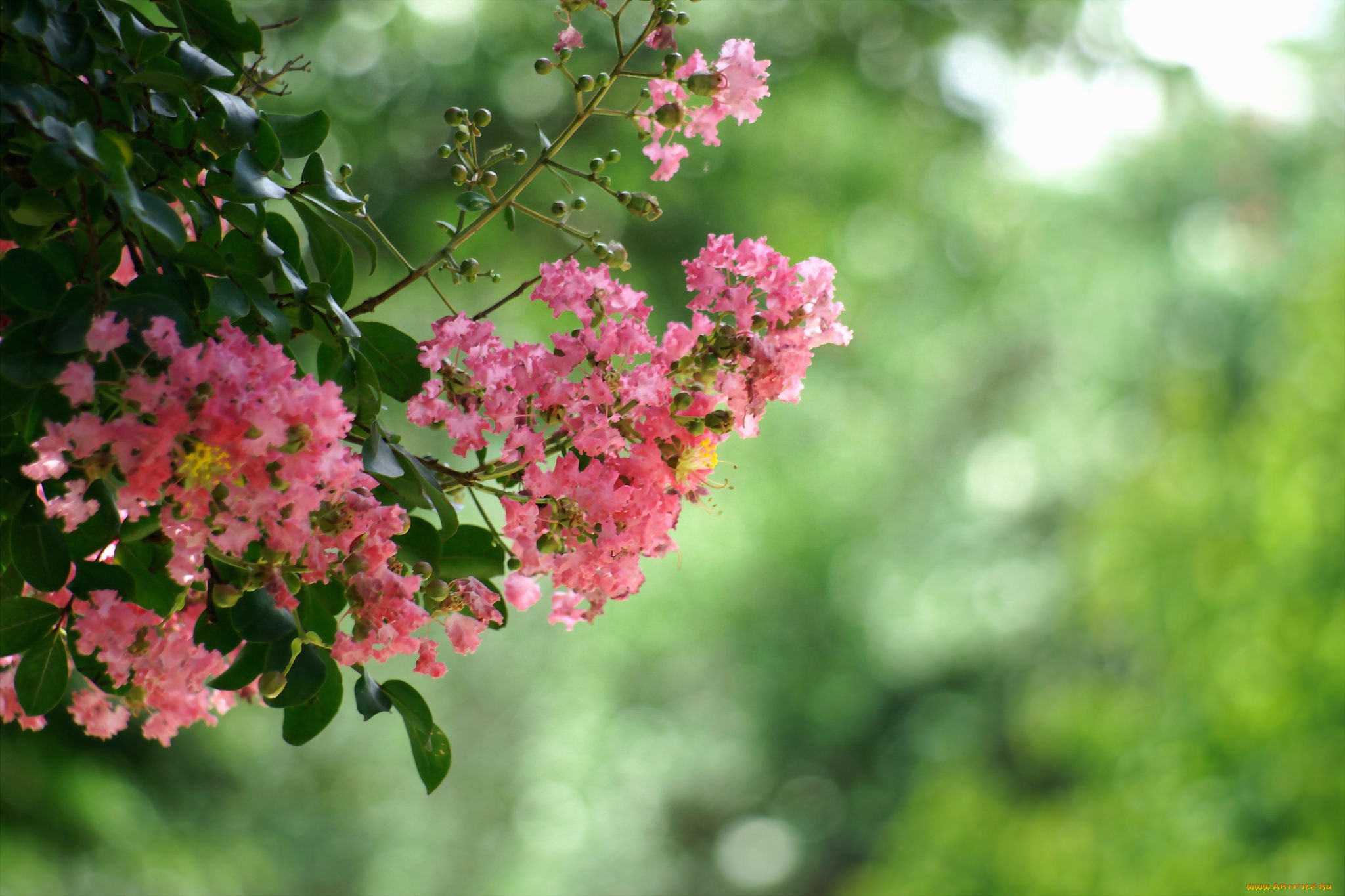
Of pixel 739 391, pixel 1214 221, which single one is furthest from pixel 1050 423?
pixel 739 391

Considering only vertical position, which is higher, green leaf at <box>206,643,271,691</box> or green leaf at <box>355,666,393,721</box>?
green leaf at <box>355,666,393,721</box>

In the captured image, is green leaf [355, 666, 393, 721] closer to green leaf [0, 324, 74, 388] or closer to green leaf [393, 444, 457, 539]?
green leaf [393, 444, 457, 539]

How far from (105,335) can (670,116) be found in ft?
1.08

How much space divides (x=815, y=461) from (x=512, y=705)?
2.01 m

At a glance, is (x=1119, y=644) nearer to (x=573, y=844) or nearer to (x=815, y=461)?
(x=815, y=461)

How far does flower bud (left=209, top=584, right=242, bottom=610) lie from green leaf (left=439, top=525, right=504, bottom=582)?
0.14 metres

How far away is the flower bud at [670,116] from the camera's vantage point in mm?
606

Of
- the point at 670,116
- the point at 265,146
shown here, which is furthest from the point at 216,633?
the point at 670,116

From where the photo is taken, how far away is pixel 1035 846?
253 cm

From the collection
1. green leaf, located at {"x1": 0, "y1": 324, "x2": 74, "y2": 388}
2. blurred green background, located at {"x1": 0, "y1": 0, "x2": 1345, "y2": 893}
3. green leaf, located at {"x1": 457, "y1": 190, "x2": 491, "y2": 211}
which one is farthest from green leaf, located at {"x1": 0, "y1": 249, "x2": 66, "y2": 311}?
blurred green background, located at {"x1": 0, "y1": 0, "x2": 1345, "y2": 893}

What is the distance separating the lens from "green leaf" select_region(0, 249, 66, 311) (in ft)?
1.43

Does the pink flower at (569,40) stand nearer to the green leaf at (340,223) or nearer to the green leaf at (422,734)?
the green leaf at (340,223)

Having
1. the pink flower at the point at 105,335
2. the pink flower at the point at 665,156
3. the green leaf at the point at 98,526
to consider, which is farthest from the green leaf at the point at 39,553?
the pink flower at the point at 665,156

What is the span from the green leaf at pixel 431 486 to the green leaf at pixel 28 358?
0.16 meters
